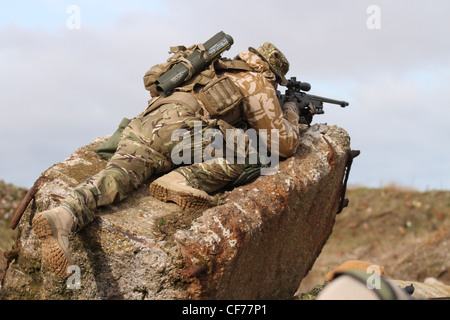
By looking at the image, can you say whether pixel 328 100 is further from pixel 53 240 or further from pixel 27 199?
pixel 53 240

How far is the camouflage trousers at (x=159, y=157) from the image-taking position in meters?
4.87

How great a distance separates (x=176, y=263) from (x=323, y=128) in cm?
344

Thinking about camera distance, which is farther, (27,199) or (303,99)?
(303,99)

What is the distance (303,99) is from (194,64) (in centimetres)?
200

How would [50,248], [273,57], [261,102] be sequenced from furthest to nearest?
[273,57]
[261,102]
[50,248]

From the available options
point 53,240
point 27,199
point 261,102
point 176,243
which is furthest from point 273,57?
point 53,240

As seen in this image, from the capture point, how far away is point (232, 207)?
4.82 metres

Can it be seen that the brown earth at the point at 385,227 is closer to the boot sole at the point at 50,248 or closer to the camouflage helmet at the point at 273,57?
the camouflage helmet at the point at 273,57

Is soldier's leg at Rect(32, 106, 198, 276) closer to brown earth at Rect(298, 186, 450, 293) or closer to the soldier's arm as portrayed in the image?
the soldier's arm

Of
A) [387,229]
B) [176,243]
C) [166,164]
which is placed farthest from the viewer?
[387,229]

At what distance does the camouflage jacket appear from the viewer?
5492mm

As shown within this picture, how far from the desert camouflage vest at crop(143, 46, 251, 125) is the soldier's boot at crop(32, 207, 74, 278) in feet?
6.07

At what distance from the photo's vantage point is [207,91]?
5.17 metres

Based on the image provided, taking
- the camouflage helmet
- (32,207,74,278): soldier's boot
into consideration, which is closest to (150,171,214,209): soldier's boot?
(32,207,74,278): soldier's boot
